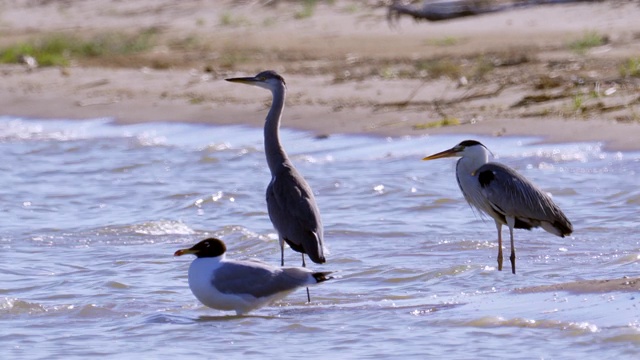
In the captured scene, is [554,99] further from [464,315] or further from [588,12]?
[464,315]

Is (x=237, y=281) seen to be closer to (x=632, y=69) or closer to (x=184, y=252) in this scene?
(x=184, y=252)

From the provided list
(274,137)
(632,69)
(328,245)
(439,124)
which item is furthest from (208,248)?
(632,69)

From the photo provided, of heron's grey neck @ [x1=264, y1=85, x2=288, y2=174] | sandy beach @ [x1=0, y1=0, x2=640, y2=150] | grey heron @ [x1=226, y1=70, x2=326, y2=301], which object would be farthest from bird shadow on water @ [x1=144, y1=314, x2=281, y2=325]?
sandy beach @ [x1=0, y1=0, x2=640, y2=150]

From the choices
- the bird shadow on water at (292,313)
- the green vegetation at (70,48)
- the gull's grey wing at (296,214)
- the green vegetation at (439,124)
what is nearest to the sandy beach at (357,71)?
the green vegetation at (439,124)

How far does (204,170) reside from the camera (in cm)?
1248

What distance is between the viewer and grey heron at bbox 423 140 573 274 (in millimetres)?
8188

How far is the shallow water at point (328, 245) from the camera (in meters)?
6.48

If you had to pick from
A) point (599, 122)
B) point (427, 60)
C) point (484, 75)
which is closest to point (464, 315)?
point (599, 122)

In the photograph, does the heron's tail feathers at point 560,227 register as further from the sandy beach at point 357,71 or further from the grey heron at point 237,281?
the sandy beach at point 357,71

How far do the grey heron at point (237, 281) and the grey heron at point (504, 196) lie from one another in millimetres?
1679

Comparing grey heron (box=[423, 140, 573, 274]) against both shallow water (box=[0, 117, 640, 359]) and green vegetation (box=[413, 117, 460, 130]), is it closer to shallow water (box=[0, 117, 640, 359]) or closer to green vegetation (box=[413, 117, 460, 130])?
shallow water (box=[0, 117, 640, 359])

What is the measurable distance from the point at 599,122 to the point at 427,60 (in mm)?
4724

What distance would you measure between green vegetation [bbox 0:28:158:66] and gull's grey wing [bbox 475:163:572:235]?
11714mm

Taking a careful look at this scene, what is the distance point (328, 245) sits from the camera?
909 cm
